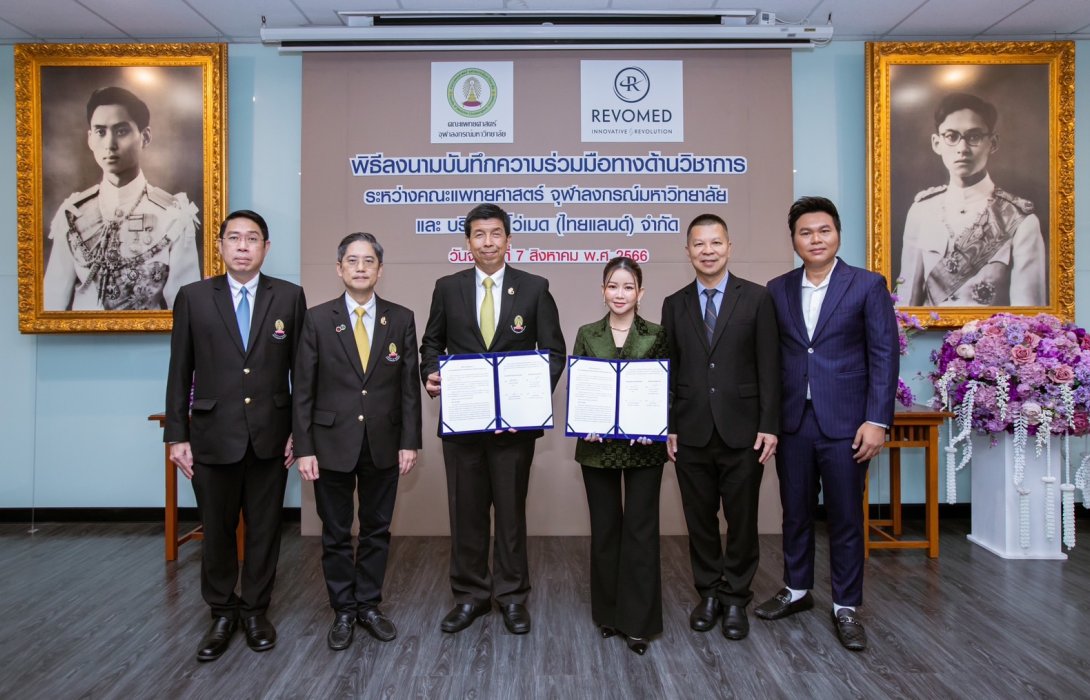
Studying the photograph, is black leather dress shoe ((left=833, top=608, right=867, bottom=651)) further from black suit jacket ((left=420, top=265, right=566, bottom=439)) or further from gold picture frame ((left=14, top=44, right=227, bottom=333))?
gold picture frame ((left=14, top=44, right=227, bottom=333))

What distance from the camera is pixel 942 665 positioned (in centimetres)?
234

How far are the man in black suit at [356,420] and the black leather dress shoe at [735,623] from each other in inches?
54.5

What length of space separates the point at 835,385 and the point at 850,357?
13cm

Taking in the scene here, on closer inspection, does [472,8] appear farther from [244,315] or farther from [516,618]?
[516,618]

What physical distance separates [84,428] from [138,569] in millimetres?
1465

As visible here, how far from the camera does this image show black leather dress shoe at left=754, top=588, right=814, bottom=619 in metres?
2.71

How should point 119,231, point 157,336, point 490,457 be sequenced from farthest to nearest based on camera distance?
point 157,336 < point 119,231 < point 490,457

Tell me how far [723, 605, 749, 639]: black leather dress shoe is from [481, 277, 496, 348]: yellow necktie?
153cm

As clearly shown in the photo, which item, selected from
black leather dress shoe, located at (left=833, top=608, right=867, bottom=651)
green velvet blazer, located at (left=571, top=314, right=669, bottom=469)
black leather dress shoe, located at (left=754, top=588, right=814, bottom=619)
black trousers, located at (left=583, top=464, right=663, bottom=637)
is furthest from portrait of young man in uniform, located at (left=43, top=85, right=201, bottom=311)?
black leather dress shoe, located at (left=833, top=608, right=867, bottom=651)

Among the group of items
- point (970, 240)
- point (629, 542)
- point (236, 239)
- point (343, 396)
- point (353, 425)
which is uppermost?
point (970, 240)

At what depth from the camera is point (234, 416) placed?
2438 millimetres

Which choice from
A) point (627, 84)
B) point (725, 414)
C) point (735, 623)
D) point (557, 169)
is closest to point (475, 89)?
point (557, 169)

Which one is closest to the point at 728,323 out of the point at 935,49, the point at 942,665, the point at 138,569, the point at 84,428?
the point at 942,665

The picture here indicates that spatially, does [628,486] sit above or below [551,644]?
above
